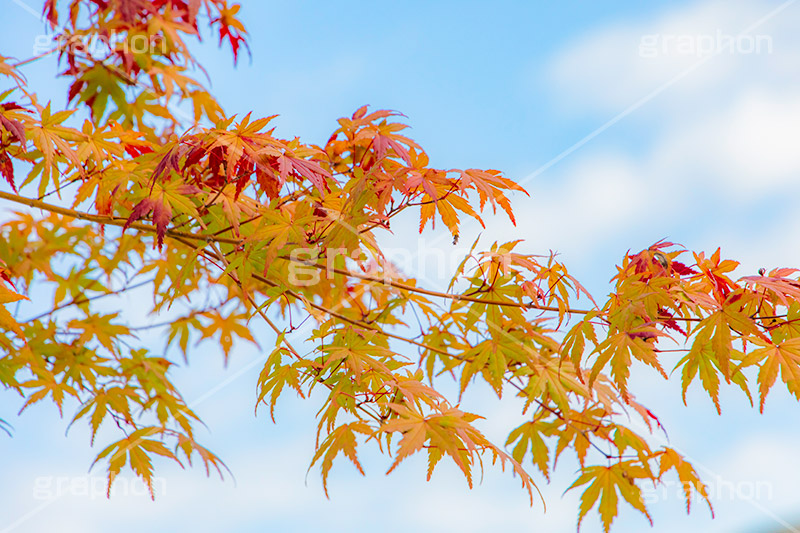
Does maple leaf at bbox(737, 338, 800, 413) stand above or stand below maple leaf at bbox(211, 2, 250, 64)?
below

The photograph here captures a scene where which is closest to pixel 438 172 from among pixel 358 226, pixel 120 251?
pixel 358 226

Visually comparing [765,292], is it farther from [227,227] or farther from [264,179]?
[227,227]

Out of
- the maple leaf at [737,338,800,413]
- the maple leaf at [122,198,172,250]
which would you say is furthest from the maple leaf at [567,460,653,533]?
Result: the maple leaf at [122,198,172,250]

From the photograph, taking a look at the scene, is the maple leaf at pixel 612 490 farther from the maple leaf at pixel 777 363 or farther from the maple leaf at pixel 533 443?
the maple leaf at pixel 777 363

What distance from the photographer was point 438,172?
6.48 feet

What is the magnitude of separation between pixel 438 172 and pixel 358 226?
1.01ft

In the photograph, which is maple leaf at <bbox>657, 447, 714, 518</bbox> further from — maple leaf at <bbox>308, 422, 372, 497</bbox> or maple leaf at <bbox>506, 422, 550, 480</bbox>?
maple leaf at <bbox>308, 422, 372, 497</bbox>

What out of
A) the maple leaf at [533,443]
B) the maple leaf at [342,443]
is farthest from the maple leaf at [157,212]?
the maple leaf at [533,443]

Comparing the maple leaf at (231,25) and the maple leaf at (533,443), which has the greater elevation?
the maple leaf at (231,25)

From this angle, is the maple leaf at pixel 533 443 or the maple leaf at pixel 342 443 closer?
the maple leaf at pixel 342 443

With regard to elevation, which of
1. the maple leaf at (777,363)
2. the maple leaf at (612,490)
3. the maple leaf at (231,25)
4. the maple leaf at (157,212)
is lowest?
the maple leaf at (612,490)

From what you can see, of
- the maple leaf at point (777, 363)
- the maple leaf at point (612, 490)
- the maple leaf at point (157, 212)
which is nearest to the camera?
the maple leaf at point (777, 363)

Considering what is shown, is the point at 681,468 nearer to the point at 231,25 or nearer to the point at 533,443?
the point at 533,443

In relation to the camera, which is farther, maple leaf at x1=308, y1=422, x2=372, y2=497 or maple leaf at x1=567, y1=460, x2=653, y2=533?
maple leaf at x1=567, y1=460, x2=653, y2=533
